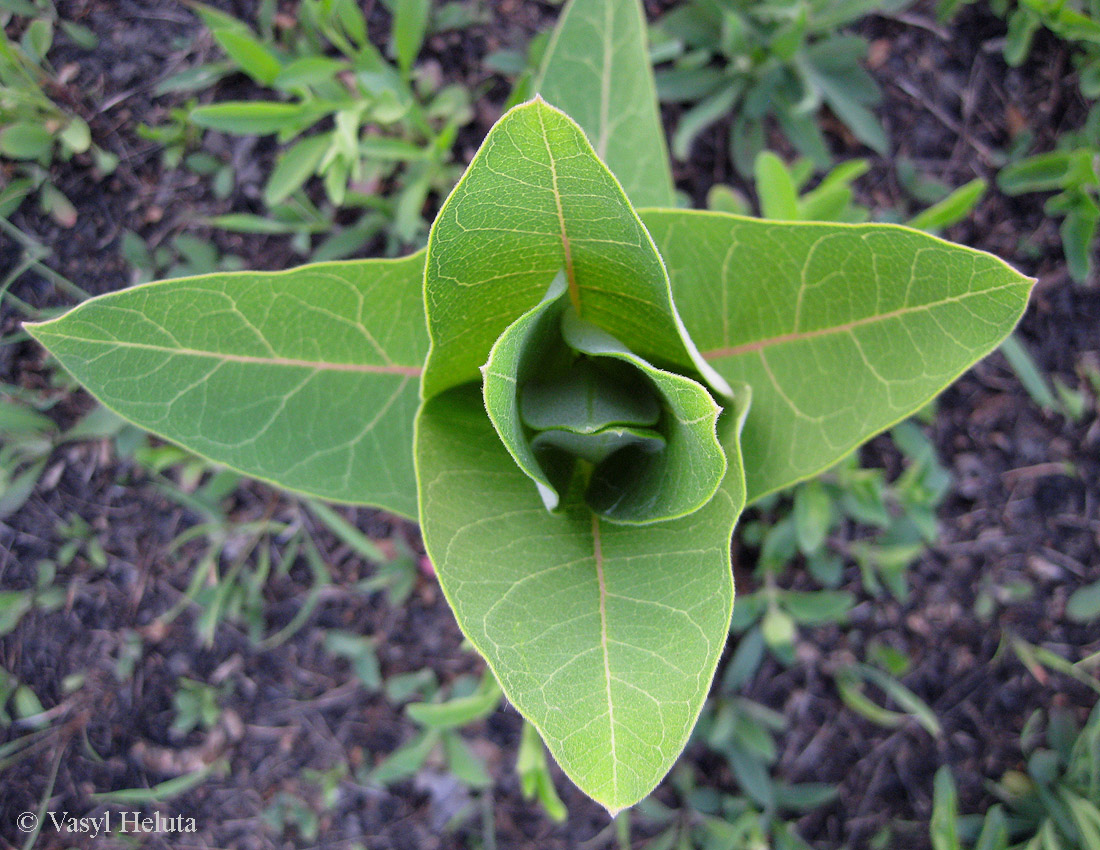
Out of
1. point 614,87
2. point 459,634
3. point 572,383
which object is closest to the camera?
point 572,383

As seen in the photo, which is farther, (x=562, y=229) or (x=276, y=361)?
(x=276, y=361)

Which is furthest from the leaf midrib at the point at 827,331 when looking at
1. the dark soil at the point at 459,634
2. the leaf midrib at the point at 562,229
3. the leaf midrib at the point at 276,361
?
the dark soil at the point at 459,634

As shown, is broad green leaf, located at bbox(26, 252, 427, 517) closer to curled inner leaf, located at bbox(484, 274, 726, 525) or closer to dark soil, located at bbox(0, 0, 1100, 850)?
curled inner leaf, located at bbox(484, 274, 726, 525)

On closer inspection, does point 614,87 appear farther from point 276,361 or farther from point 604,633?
point 604,633

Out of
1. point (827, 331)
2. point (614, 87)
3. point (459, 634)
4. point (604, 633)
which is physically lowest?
point (459, 634)

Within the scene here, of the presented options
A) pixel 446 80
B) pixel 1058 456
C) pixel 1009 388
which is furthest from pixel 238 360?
pixel 1058 456

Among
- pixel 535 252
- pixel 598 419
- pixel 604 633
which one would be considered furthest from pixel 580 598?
pixel 535 252

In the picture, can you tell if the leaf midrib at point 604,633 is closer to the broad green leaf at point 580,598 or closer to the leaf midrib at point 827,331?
the broad green leaf at point 580,598
